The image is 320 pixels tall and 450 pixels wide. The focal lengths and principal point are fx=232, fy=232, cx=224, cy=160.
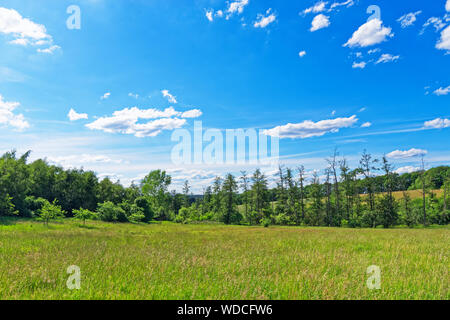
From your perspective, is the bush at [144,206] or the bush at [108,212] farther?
the bush at [144,206]

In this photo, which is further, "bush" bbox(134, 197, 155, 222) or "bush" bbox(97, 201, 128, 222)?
"bush" bbox(134, 197, 155, 222)

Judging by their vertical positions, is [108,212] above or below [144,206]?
below

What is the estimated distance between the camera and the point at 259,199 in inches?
2450

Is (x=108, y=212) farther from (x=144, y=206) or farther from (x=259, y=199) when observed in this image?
(x=259, y=199)

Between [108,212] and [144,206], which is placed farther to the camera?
[144,206]

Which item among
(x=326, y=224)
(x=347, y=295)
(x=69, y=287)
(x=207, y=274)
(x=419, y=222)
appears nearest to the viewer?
(x=347, y=295)

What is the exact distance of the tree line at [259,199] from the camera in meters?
43.8

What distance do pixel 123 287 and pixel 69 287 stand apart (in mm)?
1203

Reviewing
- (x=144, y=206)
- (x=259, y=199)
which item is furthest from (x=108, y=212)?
(x=259, y=199)

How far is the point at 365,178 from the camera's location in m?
47.3

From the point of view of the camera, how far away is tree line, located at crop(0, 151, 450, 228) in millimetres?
43781

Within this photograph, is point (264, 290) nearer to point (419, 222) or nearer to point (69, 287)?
point (69, 287)
